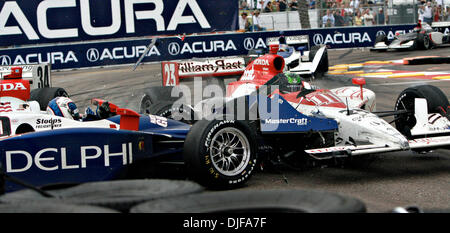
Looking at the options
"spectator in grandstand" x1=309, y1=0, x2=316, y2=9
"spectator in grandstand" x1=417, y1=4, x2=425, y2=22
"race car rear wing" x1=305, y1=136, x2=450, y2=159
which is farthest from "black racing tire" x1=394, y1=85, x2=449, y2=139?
"spectator in grandstand" x1=417, y1=4, x2=425, y2=22

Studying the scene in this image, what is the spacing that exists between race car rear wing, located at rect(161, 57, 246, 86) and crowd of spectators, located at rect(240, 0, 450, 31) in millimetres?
12854

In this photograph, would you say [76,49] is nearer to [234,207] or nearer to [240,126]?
[240,126]

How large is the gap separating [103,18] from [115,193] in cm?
1164

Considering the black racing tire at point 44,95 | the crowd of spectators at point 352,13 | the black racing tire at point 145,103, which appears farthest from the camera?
the crowd of spectators at point 352,13

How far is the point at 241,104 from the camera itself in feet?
24.0

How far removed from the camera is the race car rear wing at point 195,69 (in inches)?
422

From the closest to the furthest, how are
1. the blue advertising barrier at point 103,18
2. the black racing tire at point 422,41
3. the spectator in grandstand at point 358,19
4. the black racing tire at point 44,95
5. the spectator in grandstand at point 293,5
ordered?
the black racing tire at point 44,95
the blue advertising barrier at point 103,18
the black racing tire at point 422,41
the spectator in grandstand at point 293,5
the spectator in grandstand at point 358,19

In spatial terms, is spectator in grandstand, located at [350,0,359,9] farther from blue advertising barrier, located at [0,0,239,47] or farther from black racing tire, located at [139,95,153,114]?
black racing tire, located at [139,95,153,114]

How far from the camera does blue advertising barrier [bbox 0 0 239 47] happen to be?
569 inches

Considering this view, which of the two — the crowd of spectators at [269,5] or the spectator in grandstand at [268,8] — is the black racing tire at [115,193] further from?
the spectator in grandstand at [268,8]

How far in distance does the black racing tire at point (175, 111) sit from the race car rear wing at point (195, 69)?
1771mm

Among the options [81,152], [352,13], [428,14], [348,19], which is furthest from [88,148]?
[428,14]

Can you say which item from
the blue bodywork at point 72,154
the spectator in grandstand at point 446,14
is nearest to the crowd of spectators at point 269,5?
the spectator in grandstand at point 446,14
